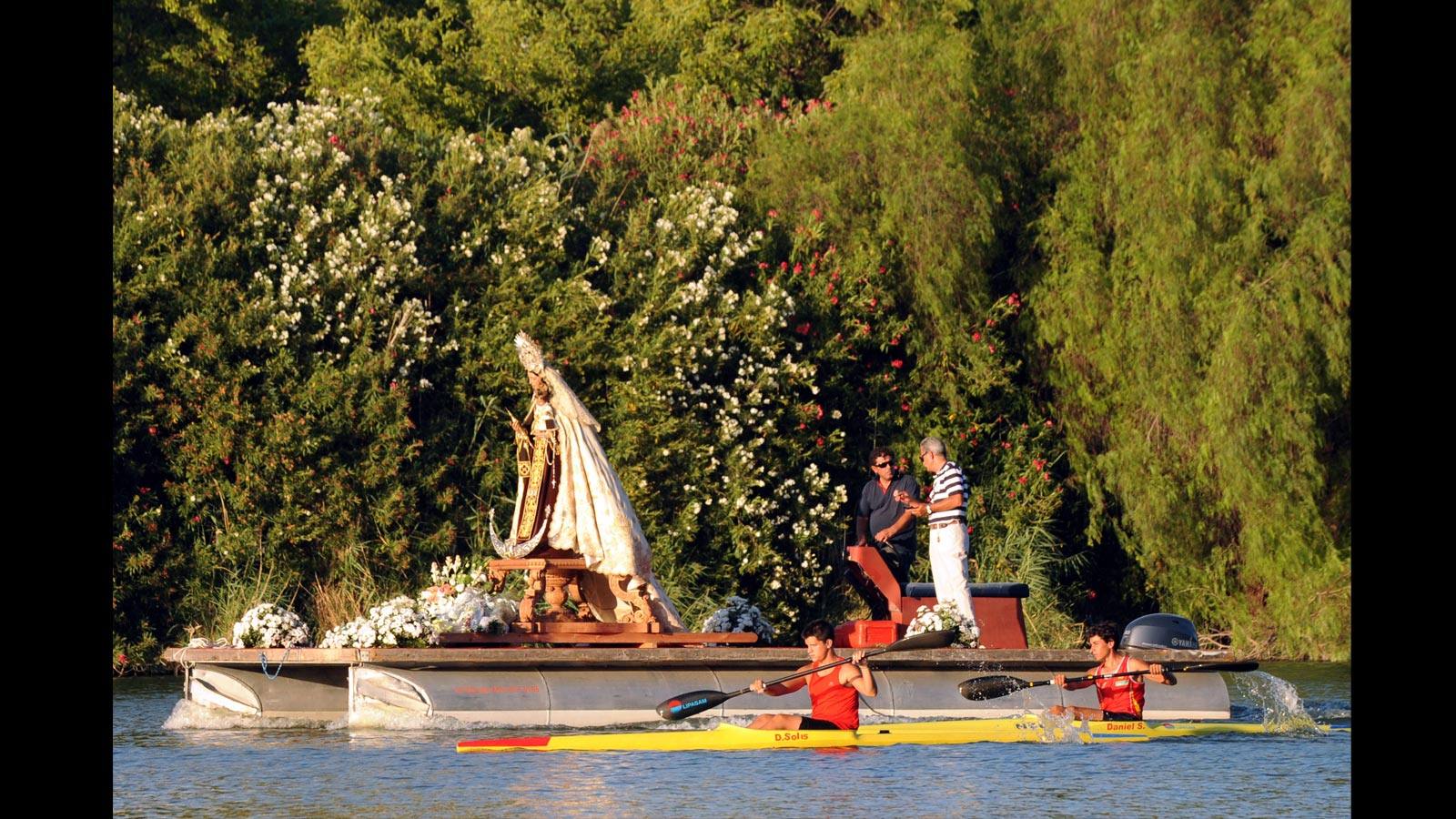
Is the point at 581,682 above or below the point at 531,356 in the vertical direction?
below

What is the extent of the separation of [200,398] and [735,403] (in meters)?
5.94

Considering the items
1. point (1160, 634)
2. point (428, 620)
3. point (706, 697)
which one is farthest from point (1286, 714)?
point (428, 620)

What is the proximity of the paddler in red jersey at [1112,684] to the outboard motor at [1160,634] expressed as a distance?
0.48 meters

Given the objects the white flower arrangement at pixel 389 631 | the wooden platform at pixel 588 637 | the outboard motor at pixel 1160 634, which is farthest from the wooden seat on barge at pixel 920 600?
the white flower arrangement at pixel 389 631

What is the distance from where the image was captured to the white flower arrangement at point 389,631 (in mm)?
15516

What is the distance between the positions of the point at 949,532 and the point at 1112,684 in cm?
178

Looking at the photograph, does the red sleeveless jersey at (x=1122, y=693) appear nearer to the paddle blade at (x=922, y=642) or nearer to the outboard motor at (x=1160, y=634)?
the outboard motor at (x=1160, y=634)

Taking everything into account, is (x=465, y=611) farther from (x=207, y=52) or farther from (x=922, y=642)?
(x=207, y=52)

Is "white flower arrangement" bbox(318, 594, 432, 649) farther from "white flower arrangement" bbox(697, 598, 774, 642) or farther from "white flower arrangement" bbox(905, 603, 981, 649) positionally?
"white flower arrangement" bbox(905, 603, 981, 649)

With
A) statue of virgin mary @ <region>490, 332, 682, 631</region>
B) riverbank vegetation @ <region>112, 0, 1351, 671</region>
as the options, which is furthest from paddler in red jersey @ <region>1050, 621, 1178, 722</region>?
riverbank vegetation @ <region>112, 0, 1351, 671</region>

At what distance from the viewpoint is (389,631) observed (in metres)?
15.5

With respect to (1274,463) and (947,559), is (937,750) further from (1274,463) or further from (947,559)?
(1274,463)
